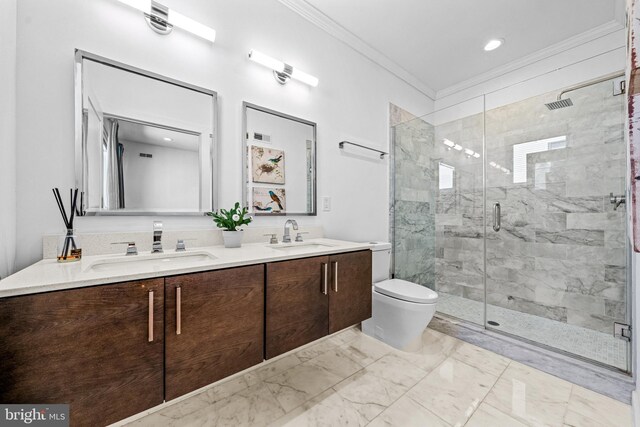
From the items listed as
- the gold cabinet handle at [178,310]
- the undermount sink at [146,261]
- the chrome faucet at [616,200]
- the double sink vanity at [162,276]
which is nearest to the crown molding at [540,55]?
the chrome faucet at [616,200]

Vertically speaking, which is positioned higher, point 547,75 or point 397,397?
point 547,75

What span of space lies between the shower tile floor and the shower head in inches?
70.1

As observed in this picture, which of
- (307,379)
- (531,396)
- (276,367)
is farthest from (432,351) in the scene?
(276,367)

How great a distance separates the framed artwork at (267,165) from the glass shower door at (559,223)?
201 cm

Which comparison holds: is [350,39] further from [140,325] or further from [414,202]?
[140,325]

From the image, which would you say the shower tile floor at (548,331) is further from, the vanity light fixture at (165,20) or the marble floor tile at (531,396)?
A: the vanity light fixture at (165,20)

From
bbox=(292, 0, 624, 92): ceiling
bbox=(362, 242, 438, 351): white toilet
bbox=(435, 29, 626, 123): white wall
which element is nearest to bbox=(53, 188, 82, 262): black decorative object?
bbox=(362, 242, 438, 351): white toilet

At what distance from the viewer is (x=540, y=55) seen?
245 cm

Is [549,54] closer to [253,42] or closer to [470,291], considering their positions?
[470,291]

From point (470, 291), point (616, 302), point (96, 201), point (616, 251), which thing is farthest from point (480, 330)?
point (96, 201)

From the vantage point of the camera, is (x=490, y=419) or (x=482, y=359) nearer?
(x=490, y=419)

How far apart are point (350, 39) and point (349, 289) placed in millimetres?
2072

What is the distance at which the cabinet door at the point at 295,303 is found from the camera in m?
1.14

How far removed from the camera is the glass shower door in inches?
77.0
